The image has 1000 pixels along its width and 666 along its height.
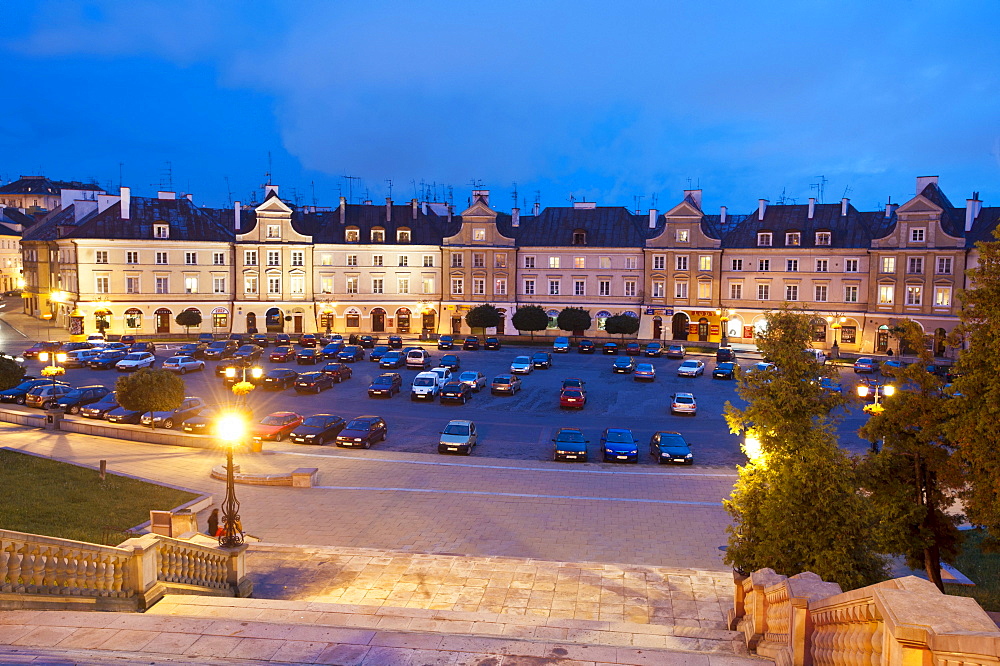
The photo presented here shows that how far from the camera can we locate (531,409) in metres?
42.2

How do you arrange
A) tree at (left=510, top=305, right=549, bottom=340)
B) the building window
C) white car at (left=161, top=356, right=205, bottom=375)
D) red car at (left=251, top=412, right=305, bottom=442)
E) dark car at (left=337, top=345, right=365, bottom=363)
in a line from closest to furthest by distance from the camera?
1. red car at (left=251, top=412, right=305, bottom=442)
2. white car at (left=161, top=356, right=205, bottom=375)
3. dark car at (left=337, top=345, right=365, bottom=363)
4. the building window
5. tree at (left=510, top=305, right=549, bottom=340)

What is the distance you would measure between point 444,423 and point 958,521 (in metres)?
24.6

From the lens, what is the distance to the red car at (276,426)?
3234cm

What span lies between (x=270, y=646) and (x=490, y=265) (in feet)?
226

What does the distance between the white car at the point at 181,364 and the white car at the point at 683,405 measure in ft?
106

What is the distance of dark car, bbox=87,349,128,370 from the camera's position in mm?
51031

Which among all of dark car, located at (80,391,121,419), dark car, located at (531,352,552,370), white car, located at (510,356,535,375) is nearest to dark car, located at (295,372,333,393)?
dark car, located at (80,391,121,419)

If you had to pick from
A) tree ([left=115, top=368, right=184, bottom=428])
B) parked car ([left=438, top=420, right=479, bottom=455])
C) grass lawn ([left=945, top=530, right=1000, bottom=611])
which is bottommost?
grass lawn ([left=945, top=530, right=1000, bottom=611])

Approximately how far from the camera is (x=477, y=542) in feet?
63.2

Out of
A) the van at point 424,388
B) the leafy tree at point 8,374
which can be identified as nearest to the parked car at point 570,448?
the van at point 424,388

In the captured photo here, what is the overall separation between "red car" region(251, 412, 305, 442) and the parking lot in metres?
0.64

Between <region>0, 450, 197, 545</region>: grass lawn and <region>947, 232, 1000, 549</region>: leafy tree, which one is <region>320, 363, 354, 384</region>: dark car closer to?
<region>0, 450, 197, 545</region>: grass lawn

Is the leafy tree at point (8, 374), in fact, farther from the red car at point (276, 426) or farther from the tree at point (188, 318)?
the tree at point (188, 318)

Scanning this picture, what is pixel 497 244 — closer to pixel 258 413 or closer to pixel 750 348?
pixel 750 348
